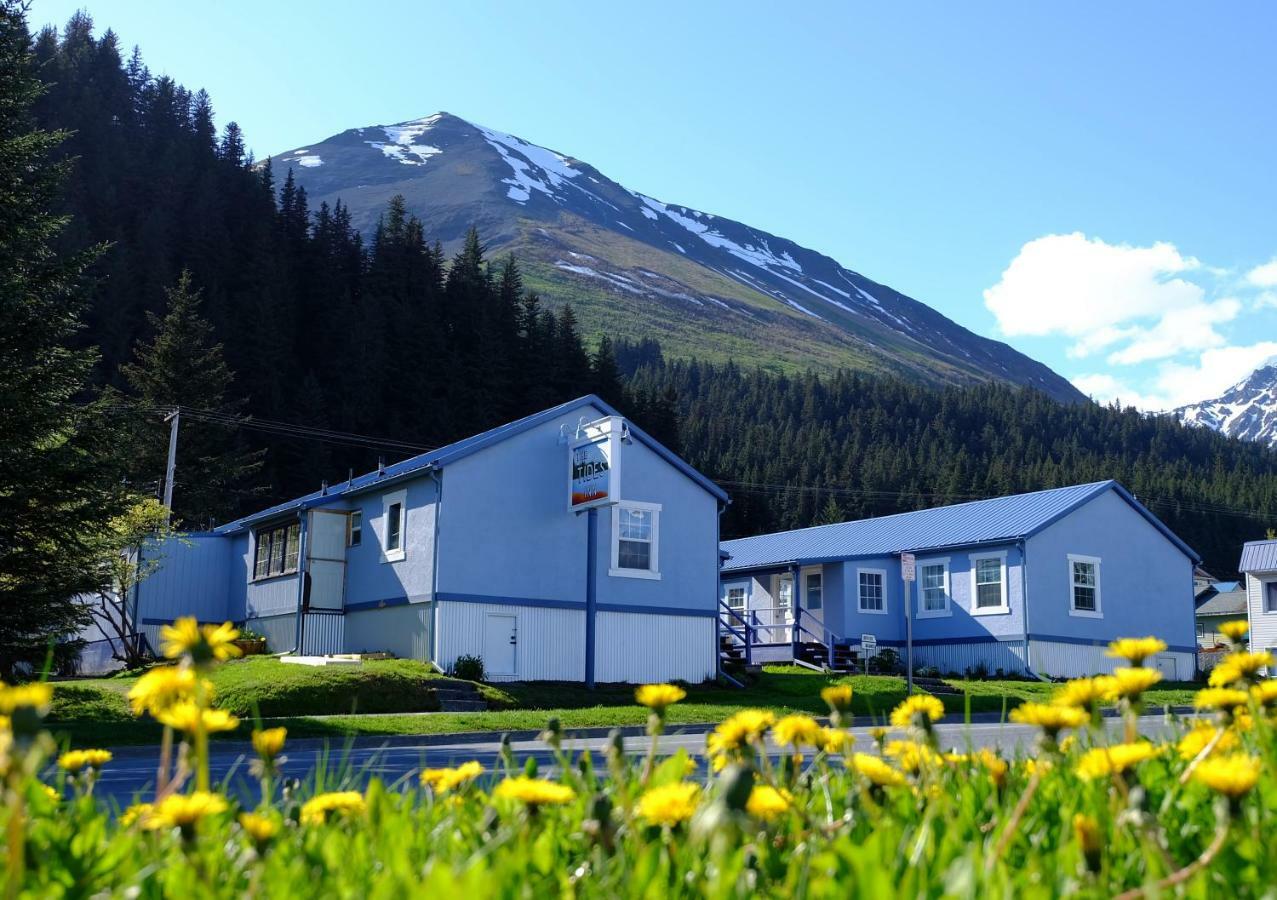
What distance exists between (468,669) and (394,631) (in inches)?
120

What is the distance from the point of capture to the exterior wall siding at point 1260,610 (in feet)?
167

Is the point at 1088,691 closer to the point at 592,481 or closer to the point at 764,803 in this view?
the point at 764,803

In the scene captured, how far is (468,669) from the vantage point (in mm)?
28156

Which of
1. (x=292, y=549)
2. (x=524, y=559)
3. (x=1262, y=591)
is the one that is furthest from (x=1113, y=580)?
(x=292, y=549)

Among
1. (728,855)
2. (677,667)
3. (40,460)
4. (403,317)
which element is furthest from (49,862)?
(403,317)

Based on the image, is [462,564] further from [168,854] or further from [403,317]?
[403,317]

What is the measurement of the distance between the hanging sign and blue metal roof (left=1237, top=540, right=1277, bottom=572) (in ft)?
107

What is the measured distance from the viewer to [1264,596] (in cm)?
5156

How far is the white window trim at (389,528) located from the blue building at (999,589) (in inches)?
408

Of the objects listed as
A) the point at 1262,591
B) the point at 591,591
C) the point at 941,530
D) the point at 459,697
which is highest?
the point at 941,530

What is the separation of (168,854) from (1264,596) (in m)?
55.2

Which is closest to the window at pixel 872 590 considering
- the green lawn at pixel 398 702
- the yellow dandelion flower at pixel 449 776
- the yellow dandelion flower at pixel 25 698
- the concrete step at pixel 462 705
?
the green lawn at pixel 398 702

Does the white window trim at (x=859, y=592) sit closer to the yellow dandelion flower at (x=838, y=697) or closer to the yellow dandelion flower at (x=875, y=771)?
the yellow dandelion flower at (x=838, y=697)

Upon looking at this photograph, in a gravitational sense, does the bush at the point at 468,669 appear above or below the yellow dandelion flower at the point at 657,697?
below
